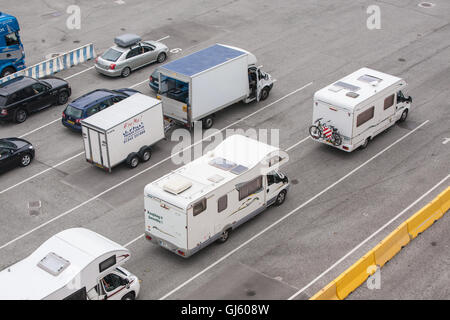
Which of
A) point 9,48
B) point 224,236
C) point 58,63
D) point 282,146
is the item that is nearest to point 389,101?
point 282,146

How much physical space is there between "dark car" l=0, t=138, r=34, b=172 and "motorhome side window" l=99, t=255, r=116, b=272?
424 inches

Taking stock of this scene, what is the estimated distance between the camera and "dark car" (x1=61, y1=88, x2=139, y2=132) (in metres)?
31.5

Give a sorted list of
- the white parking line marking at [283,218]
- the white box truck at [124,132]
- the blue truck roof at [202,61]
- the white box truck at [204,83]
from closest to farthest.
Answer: the white parking line marking at [283,218] → the white box truck at [124,132] → the white box truck at [204,83] → the blue truck roof at [202,61]

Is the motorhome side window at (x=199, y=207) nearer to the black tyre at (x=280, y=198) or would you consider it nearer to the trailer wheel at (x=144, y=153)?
the black tyre at (x=280, y=198)

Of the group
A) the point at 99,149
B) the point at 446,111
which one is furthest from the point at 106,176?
the point at 446,111

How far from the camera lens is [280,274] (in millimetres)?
22984

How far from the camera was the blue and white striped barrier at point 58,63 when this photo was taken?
3667 cm

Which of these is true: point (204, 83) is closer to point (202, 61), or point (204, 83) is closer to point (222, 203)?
point (202, 61)

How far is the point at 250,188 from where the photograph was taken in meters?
24.7

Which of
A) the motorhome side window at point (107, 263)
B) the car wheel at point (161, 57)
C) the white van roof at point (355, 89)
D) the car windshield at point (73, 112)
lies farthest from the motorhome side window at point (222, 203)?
the car wheel at point (161, 57)

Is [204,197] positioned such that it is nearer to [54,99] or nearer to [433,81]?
[54,99]

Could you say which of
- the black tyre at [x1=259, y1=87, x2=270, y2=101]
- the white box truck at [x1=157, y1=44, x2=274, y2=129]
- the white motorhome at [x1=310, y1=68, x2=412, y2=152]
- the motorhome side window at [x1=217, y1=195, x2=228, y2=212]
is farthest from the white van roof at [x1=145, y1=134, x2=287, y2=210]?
the black tyre at [x1=259, y1=87, x2=270, y2=101]

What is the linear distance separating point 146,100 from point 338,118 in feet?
28.1

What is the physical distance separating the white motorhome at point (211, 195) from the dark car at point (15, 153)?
8.73m
